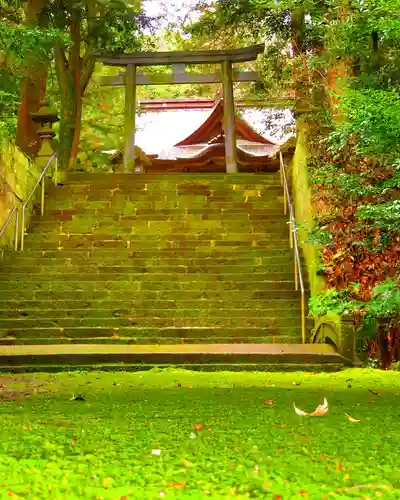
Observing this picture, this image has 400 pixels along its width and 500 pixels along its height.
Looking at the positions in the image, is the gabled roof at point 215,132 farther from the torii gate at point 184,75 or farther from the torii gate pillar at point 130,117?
the torii gate pillar at point 130,117

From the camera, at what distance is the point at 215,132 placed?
20.1m

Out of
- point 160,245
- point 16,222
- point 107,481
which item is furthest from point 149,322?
point 107,481

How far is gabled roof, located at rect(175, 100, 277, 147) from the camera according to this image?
19525mm

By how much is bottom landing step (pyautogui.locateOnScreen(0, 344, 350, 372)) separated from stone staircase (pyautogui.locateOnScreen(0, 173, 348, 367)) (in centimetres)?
1

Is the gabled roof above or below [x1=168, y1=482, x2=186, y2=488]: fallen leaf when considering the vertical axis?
above

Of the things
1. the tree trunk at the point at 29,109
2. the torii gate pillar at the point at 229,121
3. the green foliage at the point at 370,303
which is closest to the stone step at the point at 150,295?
the green foliage at the point at 370,303

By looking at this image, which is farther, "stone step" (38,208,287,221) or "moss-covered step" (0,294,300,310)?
"stone step" (38,208,287,221)

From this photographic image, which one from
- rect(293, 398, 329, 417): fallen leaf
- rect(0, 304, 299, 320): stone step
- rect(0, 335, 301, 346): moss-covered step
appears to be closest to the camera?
rect(293, 398, 329, 417): fallen leaf

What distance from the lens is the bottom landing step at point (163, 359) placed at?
19.0 ft

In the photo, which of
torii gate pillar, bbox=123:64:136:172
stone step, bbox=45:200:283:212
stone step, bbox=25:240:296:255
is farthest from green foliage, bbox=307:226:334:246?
torii gate pillar, bbox=123:64:136:172

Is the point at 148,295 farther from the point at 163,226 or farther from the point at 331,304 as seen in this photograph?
the point at 331,304

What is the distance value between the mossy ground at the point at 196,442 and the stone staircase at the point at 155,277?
5.92ft

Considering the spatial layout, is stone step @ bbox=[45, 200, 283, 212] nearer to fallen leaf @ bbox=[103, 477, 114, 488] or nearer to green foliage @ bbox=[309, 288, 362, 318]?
green foliage @ bbox=[309, 288, 362, 318]

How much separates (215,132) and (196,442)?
18.2 m
